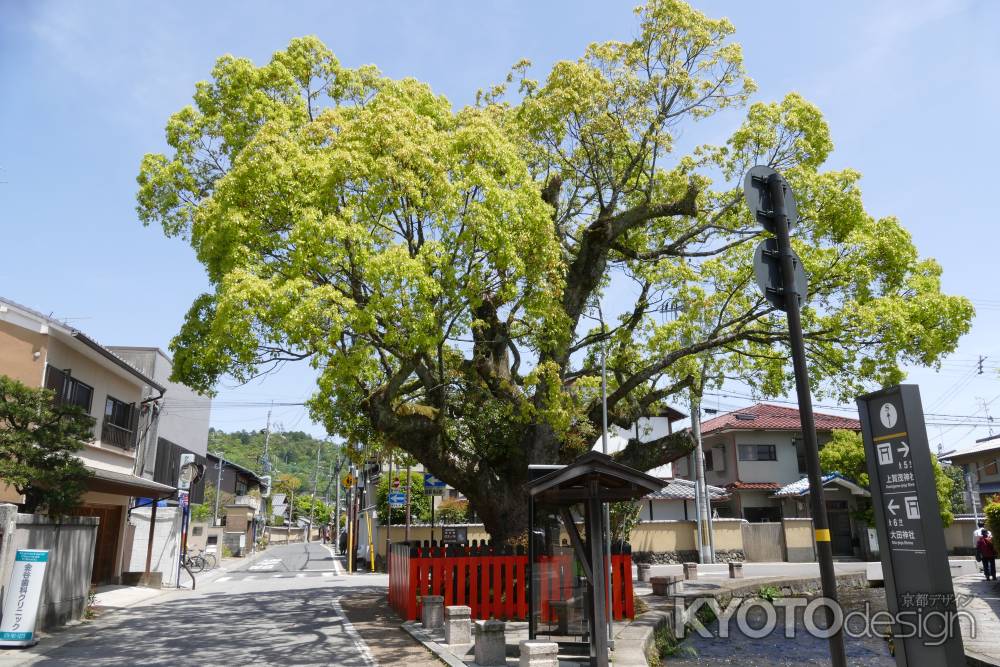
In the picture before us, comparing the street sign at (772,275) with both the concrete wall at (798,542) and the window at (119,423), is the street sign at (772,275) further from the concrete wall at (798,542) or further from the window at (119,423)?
the concrete wall at (798,542)

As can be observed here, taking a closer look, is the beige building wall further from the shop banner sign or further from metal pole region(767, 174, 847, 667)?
metal pole region(767, 174, 847, 667)

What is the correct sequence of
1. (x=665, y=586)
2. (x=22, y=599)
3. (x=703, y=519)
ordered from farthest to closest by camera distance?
1. (x=703, y=519)
2. (x=665, y=586)
3. (x=22, y=599)

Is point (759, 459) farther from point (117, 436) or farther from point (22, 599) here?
point (22, 599)

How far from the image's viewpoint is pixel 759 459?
38.7m

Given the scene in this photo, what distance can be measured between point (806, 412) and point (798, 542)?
30613 mm

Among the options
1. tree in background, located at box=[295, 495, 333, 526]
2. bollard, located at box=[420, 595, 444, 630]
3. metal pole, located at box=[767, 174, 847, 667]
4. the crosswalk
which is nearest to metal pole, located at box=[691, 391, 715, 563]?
the crosswalk

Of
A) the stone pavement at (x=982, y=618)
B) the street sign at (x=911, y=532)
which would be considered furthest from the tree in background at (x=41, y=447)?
the stone pavement at (x=982, y=618)

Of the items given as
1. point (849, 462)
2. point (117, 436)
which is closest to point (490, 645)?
point (117, 436)

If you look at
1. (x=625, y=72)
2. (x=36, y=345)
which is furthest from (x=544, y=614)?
(x=36, y=345)

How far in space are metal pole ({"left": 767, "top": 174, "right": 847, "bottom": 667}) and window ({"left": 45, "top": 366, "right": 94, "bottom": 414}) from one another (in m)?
16.6

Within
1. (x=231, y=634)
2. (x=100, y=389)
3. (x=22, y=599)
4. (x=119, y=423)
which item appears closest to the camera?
(x=22, y=599)

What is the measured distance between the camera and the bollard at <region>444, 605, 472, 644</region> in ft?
34.0

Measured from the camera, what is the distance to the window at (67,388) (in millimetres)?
17203

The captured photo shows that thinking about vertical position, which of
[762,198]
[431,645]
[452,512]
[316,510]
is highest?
[762,198]
